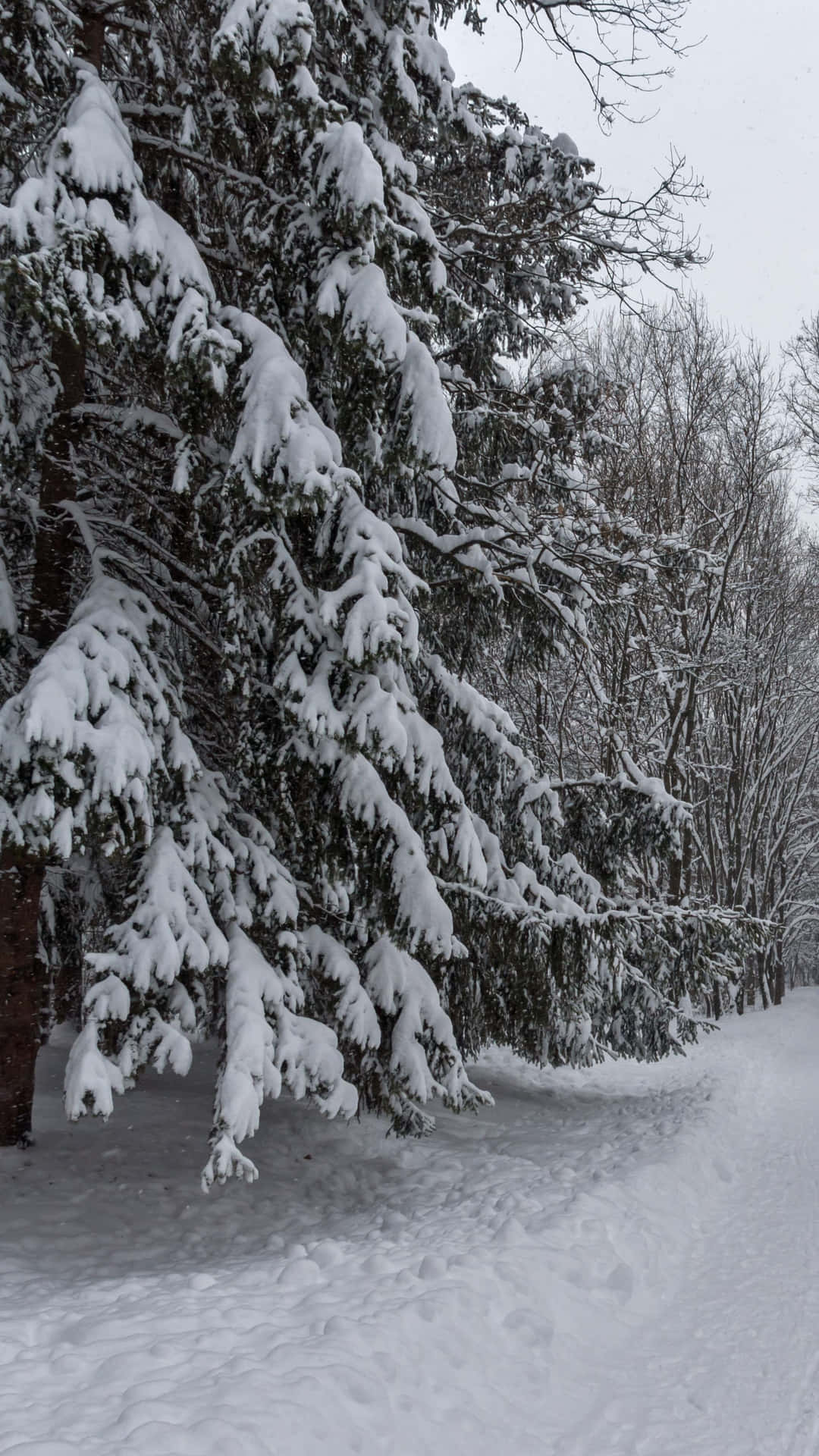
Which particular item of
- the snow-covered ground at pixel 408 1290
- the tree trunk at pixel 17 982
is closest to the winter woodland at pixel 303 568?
the tree trunk at pixel 17 982

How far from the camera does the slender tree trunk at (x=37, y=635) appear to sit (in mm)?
5828

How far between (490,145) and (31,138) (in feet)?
12.8

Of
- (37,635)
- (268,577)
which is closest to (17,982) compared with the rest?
(37,635)

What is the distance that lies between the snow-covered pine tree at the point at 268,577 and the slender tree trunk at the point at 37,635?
25 mm

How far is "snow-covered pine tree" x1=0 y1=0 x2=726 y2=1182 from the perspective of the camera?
15.5 ft

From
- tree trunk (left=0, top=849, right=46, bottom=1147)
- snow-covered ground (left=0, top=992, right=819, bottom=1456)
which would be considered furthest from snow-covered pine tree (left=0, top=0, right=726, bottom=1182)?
snow-covered ground (left=0, top=992, right=819, bottom=1456)

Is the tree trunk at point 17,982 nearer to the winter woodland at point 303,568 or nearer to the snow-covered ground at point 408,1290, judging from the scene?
the winter woodland at point 303,568

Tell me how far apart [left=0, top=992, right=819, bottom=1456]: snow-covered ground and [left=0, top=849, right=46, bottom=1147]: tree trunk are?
483 millimetres

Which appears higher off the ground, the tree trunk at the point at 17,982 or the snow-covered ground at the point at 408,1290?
the tree trunk at the point at 17,982

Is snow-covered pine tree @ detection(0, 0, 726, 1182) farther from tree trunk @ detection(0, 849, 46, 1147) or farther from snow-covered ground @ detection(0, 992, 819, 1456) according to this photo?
snow-covered ground @ detection(0, 992, 819, 1456)

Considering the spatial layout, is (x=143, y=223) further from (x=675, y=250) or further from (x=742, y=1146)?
(x=742, y=1146)

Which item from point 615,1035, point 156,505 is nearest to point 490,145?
point 156,505

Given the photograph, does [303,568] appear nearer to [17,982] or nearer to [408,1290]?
[17,982]

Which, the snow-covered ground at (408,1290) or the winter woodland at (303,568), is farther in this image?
the winter woodland at (303,568)
